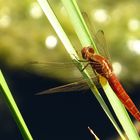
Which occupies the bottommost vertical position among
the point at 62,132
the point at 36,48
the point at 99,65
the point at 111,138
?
the point at 99,65

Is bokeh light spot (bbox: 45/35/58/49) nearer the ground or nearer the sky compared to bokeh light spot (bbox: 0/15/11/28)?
nearer the ground

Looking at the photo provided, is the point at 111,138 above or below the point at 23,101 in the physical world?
below

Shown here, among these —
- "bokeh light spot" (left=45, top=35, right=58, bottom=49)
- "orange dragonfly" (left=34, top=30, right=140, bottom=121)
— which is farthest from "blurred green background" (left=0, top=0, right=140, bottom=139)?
"orange dragonfly" (left=34, top=30, right=140, bottom=121)

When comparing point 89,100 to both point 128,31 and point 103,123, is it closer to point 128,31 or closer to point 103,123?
point 103,123

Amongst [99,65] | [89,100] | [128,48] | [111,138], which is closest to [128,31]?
[128,48]

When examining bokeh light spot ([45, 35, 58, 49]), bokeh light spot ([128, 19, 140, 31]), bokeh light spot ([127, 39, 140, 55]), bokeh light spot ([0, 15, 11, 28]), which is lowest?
bokeh light spot ([127, 39, 140, 55])

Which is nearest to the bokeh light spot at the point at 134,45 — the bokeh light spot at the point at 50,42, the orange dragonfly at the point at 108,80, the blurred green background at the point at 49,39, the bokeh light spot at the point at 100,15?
the blurred green background at the point at 49,39

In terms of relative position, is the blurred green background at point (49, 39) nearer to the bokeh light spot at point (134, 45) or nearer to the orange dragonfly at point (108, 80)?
the bokeh light spot at point (134, 45)

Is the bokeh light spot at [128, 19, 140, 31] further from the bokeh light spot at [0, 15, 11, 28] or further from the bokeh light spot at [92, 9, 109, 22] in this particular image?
the bokeh light spot at [0, 15, 11, 28]
